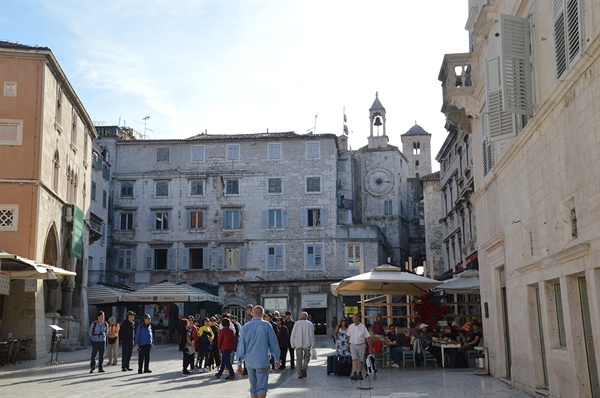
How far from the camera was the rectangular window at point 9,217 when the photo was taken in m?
24.8

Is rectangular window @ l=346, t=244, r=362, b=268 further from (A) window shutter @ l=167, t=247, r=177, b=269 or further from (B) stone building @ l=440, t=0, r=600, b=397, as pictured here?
(B) stone building @ l=440, t=0, r=600, b=397

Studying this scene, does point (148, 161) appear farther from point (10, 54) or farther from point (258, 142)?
point (10, 54)

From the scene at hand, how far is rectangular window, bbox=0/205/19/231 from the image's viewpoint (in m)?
24.8

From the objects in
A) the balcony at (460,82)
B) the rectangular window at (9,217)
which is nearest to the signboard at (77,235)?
the rectangular window at (9,217)

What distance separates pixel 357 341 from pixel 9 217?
48.5 feet

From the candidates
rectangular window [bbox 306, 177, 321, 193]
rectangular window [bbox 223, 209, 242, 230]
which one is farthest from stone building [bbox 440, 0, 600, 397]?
rectangular window [bbox 223, 209, 242, 230]

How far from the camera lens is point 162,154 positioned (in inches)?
2098

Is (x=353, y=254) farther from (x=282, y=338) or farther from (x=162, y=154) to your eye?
(x=282, y=338)

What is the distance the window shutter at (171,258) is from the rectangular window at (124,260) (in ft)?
9.20

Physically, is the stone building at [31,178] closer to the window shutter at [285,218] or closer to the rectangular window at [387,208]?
the window shutter at [285,218]

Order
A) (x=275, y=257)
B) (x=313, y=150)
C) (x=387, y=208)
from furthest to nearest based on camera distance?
1. (x=387, y=208)
2. (x=313, y=150)
3. (x=275, y=257)

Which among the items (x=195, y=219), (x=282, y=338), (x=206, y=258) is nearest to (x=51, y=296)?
(x=282, y=338)

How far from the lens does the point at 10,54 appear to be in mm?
25578

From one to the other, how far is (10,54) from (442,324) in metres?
18.1
